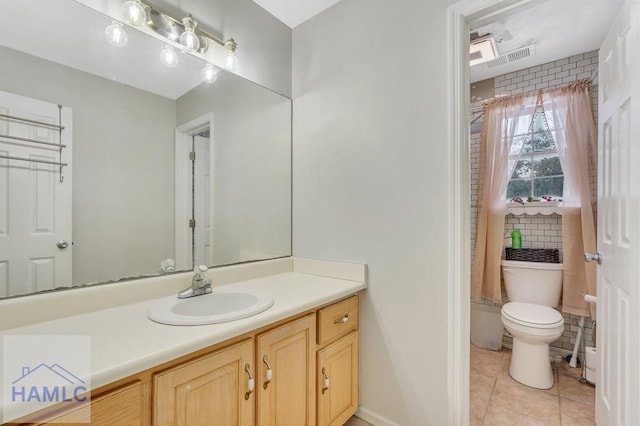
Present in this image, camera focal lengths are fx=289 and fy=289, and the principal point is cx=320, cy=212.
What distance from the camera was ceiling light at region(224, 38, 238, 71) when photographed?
1605 mm

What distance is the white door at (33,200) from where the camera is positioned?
3.20 feet

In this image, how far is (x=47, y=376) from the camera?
65 cm

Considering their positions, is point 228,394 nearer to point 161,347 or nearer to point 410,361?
point 161,347

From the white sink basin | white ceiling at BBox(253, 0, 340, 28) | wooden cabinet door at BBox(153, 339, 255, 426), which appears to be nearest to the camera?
wooden cabinet door at BBox(153, 339, 255, 426)

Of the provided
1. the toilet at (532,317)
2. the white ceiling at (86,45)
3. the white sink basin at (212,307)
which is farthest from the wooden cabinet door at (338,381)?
the white ceiling at (86,45)

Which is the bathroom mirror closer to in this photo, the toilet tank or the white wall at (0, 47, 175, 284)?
the white wall at (0, 47, 175, 284)

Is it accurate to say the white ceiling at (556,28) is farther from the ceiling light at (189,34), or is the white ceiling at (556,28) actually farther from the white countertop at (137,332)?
the white countertop at (137,332)

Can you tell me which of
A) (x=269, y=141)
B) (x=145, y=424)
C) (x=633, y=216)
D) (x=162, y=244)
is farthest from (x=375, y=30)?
(x=145, y=424)

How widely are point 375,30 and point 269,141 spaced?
0.89m

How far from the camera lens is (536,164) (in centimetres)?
248

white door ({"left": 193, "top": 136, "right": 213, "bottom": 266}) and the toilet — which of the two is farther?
the toilet

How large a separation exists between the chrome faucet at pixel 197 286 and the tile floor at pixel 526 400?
5.40ft

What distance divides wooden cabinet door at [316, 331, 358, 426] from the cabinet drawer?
1.7 inches

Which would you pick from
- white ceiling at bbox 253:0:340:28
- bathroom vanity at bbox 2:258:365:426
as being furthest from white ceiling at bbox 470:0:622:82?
bathroom vanity at bbox 2:258:365:426
